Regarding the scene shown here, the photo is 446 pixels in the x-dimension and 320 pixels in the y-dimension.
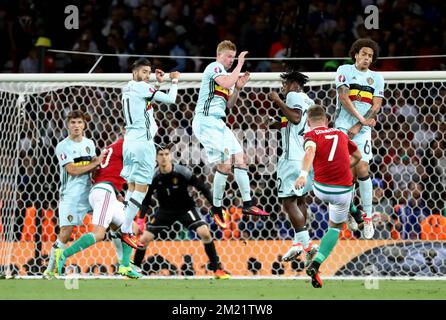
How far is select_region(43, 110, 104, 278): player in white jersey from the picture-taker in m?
11.3

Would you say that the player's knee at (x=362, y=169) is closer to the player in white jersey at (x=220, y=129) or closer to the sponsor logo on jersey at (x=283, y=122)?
the sponsor logo on jersey at (x=283, y=122)

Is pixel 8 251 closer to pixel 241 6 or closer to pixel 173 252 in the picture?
pixel 173 252

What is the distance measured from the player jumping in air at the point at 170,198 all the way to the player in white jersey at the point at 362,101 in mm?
2071

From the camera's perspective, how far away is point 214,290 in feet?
32.5

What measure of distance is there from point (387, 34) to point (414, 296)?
274 inches

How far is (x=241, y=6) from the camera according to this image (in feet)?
54.7

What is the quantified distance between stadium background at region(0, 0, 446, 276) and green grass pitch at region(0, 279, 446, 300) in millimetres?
1235

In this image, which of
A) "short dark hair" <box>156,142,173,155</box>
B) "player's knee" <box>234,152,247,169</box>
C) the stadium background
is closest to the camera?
"player's knee" <box>234,152,247,169</box>

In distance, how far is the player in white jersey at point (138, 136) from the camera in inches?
430

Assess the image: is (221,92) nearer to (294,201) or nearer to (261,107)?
A: (294,201)

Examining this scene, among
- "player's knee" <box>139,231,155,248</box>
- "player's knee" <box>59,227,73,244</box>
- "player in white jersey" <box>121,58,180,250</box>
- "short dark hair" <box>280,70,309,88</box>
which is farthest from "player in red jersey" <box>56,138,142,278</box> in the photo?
"short dark hair" <box>280,70,309,88</box>

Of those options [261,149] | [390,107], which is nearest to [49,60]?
[261,149]

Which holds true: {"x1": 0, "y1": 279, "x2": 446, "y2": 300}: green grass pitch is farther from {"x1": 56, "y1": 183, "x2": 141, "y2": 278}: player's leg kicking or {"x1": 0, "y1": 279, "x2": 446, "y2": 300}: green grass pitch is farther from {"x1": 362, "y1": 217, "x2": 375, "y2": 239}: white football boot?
{"x1": 362, "y1": 217, "x2": 375, "y2": 239}: white football boot

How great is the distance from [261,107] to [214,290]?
3.67 meters
